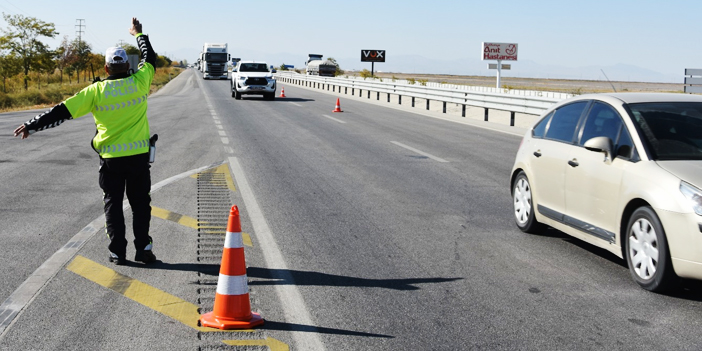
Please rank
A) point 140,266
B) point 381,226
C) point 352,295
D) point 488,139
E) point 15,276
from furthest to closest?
point 488,139, point 381,226, point 140,266, point 15,276, point 352,295

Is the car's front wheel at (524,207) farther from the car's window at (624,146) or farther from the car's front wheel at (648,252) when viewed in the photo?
the car's front wheel at (648,252)

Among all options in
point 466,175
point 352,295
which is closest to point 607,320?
point 352,295

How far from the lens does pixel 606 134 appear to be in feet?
20.7

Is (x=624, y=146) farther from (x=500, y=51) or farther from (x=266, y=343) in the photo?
(x=500, y=51)

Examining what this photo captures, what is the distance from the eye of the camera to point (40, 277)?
5617mm

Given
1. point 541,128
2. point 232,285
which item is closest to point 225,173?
point 541,128

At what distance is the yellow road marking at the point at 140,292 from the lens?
476cm

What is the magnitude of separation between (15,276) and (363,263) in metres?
2.76

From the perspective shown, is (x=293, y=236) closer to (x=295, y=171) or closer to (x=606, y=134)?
(x=606, y=134)

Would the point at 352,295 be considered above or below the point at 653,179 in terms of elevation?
below

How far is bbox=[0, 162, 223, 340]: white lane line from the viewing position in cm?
475

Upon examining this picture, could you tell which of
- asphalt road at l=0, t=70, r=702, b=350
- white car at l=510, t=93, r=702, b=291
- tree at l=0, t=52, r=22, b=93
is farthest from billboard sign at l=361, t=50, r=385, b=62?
white car at l=510, t=93, r=702, b=291

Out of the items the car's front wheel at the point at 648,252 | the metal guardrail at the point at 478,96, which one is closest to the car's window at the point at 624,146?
the car's front wheel at the point at 648,252

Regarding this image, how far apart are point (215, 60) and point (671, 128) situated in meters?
67.3
